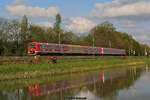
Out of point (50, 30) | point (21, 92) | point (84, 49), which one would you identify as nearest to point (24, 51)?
point (84, 49)

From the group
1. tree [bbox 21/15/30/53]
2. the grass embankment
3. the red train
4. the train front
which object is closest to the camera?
the grass embankment

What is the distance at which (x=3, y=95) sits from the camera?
31.5m

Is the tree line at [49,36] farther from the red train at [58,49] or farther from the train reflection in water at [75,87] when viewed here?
the train reflection in water at [75,87]

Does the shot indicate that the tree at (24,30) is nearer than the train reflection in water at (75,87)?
No

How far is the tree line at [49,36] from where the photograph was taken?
285 feet

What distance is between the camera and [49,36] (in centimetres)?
11281

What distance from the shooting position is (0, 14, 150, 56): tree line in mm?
86750

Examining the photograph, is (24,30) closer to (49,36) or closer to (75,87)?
(49,36)

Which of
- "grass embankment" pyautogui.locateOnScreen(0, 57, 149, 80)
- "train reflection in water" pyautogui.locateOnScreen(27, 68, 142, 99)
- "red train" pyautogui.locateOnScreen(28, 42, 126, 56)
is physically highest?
"red train" pyautogui.locateOnScreen(28, 42, 126, 56)

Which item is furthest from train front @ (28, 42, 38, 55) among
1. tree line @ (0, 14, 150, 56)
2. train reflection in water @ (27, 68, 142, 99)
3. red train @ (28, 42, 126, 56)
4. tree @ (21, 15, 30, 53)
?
tree @ (21, 15, 30, 53)

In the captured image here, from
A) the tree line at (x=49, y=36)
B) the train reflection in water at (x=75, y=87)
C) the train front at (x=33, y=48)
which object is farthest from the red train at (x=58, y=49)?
the train reflection in water at (x=75, y=87)

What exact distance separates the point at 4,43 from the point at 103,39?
221ft

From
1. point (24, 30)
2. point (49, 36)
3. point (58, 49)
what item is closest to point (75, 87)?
point (58, 49)

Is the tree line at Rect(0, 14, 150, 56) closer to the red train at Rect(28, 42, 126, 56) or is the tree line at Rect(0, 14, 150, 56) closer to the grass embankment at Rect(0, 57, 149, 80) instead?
the red train at Rect(28, 42, 126, 56)
